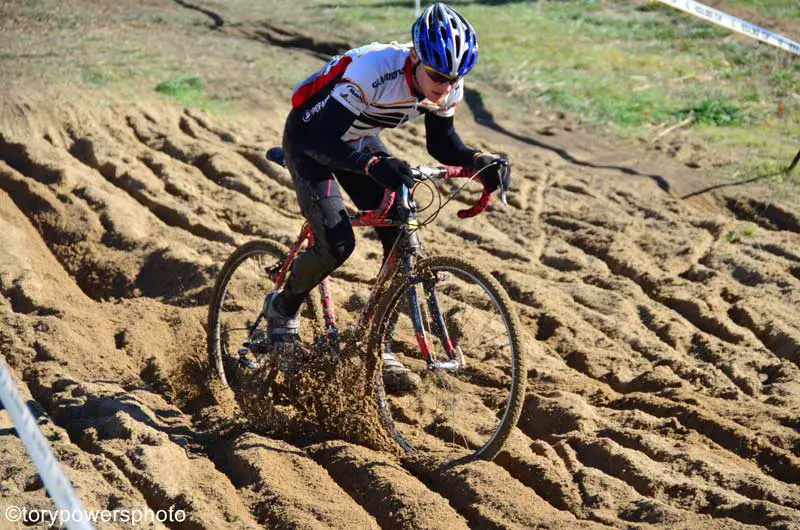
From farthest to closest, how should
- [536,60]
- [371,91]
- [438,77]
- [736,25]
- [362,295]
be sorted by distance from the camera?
[536,60], [736,25], [362,295], [371,91], [438,77]

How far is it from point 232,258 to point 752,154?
574cm

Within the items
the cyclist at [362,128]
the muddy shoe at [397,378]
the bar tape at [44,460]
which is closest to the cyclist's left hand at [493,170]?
the cyclist at [362,128]

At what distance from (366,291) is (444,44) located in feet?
8.87

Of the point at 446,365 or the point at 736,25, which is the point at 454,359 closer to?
the point at 446,365

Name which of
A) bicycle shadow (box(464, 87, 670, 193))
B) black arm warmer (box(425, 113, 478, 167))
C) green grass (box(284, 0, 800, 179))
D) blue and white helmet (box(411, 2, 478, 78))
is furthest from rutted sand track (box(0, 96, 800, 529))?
blue and white helmet (box(411, 2, 478, 78))

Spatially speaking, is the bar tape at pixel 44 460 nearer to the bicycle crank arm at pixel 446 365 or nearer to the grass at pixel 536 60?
the bicycle crank arm at pixel 446 365

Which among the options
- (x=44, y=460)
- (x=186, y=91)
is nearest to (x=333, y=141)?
(x=44, y=460)

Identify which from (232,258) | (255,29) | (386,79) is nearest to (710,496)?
(386,79)

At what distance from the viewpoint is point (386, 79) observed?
4.68 metres

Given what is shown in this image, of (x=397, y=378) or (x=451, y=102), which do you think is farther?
(x=397, y=378)

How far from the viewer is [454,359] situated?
4.90 m

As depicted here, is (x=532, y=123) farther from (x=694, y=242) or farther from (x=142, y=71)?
(x=142, y=71)

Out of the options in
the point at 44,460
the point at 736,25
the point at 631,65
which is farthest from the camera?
the point at 631,65

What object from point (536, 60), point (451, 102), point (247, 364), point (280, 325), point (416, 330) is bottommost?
point (247, 364)
